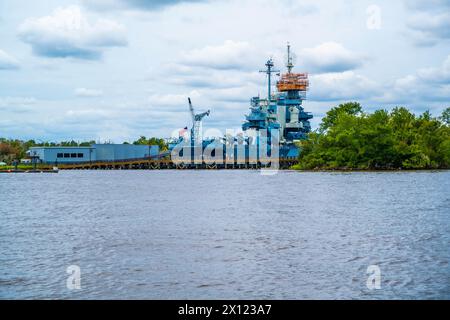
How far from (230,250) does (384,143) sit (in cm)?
10351

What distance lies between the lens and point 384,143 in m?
133

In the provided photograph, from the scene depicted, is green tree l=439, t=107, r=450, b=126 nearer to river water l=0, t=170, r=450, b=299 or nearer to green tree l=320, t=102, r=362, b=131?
green tree l=320, t=102, r=362, b=131

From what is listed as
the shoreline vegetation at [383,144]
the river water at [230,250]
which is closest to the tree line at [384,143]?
the shoreline vegetation at [383,144]

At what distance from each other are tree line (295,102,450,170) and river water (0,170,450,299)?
70.7m

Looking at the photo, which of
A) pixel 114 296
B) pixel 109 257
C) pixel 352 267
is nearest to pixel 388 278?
pixel 352 267

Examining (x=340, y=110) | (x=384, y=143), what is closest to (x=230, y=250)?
(x=384, y=143)

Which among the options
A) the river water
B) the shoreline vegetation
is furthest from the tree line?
the river water

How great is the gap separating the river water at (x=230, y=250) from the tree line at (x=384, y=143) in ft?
232

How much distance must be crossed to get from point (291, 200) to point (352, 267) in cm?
3906

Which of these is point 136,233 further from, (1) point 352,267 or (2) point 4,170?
(2) point 4,170

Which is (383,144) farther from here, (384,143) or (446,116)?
(446,116)

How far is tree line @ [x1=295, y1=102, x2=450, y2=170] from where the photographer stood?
134875mm
